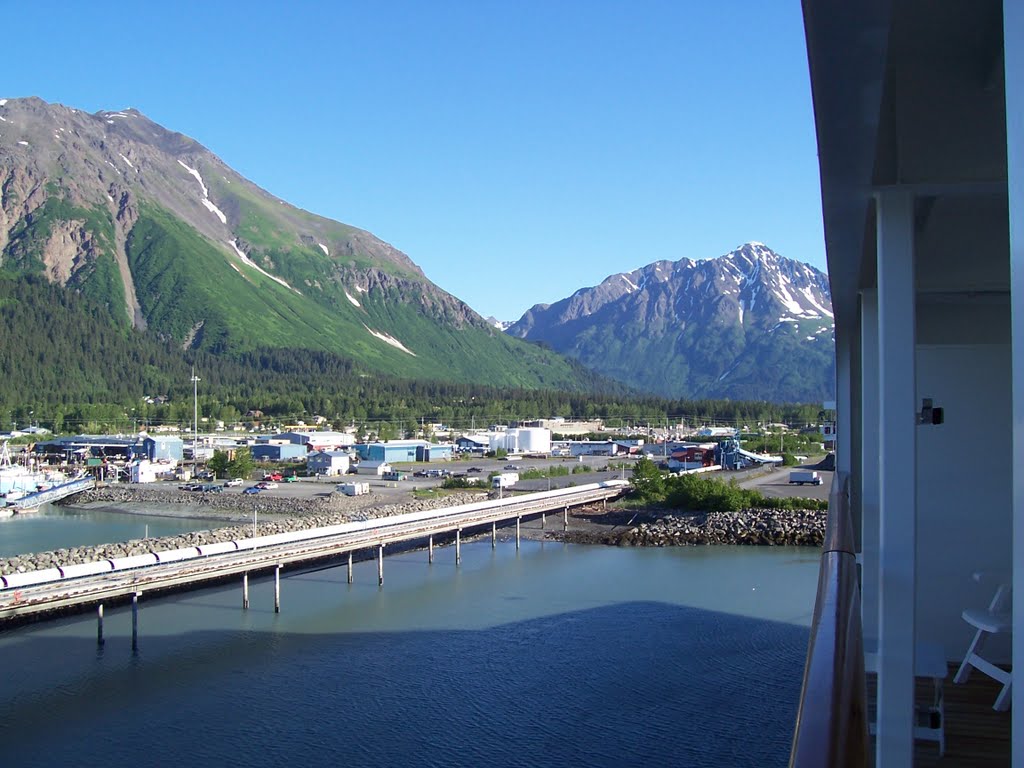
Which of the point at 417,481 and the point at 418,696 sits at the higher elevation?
the point at 417,481

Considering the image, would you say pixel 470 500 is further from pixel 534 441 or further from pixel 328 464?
pixel 534 441

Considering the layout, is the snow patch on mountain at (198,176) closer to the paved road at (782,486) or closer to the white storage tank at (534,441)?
the white storage tank at (534,441)

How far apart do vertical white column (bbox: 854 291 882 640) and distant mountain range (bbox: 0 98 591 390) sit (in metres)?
85.8

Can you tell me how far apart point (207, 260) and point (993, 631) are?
347 ft

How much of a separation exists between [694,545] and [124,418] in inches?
1688

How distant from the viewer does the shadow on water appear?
7.82 meters

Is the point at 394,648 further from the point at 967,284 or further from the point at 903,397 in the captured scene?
the point at 903,397

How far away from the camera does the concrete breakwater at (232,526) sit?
51.3 ft

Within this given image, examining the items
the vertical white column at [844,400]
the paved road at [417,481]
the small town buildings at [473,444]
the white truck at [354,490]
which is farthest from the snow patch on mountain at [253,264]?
the vertical white column at [844,400]

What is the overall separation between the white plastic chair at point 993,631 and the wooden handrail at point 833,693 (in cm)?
103

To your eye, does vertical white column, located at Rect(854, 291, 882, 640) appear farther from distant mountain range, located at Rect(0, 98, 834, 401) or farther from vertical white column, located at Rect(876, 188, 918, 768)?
distant mountain range, located at Rect(0, 98, 834, 401)

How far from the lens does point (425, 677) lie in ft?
32.2

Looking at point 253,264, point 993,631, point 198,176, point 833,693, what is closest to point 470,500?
point 993,631

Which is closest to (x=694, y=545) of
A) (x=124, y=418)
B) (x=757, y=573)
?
(x=757, y=573)
